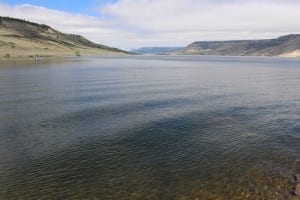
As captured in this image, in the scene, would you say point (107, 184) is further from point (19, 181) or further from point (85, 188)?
point (19, 181)

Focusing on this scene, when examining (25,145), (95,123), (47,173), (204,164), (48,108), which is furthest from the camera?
(48,108)

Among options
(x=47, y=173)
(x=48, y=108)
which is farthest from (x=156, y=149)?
(x=48, y=108)

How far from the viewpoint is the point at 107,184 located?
891 inches

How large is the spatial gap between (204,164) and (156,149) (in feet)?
16.9

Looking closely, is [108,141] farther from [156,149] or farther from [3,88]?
[3,88]

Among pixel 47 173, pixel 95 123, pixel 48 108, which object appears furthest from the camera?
pixel 48 108

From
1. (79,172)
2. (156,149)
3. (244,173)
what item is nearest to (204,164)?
(244,173)

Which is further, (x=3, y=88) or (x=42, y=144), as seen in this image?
(x=3, y=88)

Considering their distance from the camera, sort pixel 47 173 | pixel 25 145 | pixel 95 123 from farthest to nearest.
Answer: pixel 95 123 → pixel 25 145 → pixel 47 173

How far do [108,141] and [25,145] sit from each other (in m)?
7.58

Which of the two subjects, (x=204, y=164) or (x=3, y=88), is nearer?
(x=204, y=164)

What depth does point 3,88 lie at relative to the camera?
65000 mm

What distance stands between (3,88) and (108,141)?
1664 inches

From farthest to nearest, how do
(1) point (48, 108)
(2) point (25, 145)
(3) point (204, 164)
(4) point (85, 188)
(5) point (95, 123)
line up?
(1) point (48, 108), (5) point (95, 123), (2) point (25, 145), (3) point (204, 164), (4) point (85, 188)
